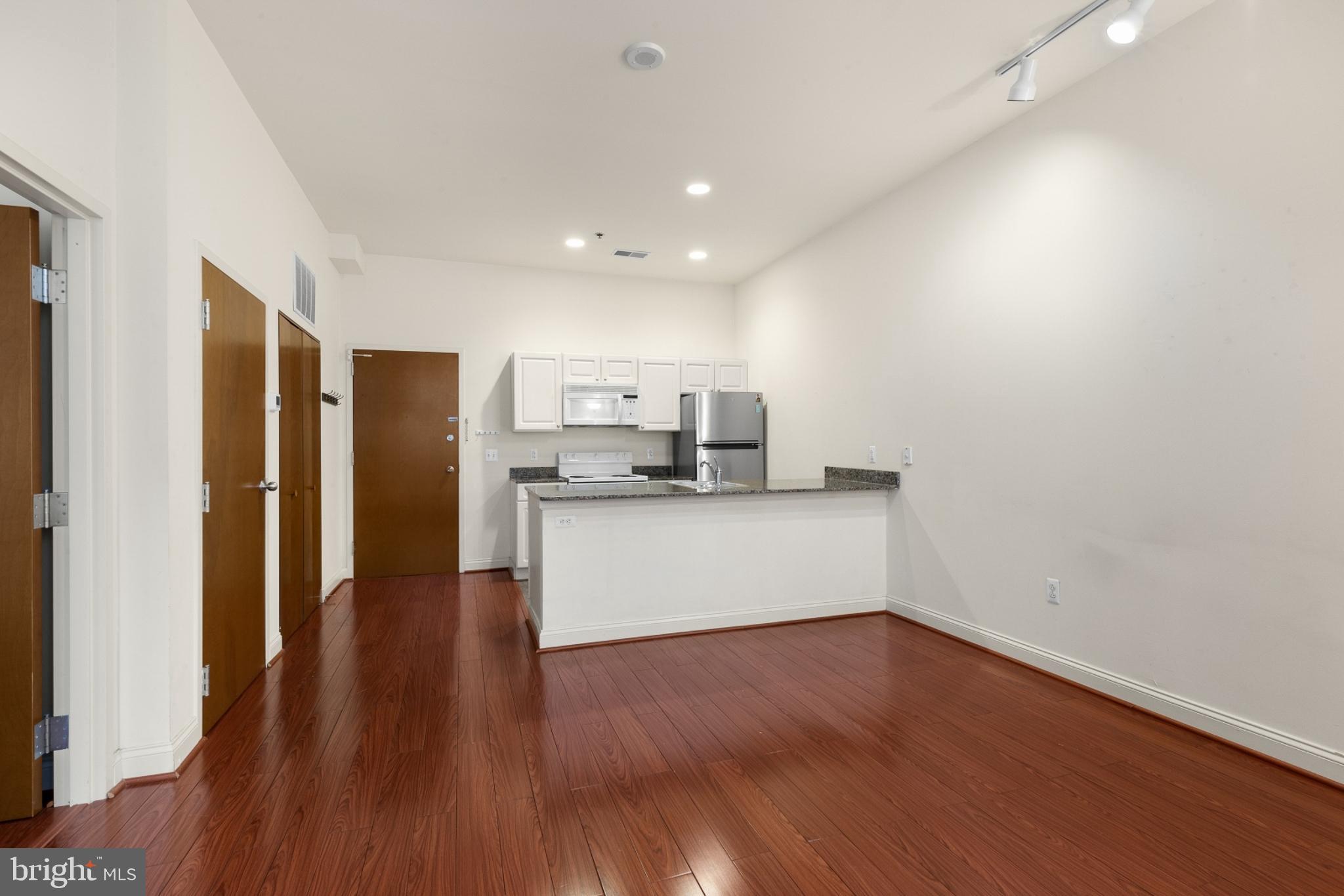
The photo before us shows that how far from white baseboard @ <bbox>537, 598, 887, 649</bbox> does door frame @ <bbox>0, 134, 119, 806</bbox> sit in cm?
188

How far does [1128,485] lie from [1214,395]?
1.63ft

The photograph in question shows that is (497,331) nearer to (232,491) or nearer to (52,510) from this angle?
(232,491)

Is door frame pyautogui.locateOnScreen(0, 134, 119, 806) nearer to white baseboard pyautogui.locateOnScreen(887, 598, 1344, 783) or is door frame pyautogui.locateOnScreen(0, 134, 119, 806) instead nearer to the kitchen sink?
the kitchen sink

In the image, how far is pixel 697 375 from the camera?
6.06 m

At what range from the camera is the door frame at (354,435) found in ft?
17.4

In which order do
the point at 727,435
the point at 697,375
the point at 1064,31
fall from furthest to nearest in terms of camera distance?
the point at 697,375, the point at 727,435, the point at 1064,31

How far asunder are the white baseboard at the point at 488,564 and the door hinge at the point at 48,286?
3.94 m

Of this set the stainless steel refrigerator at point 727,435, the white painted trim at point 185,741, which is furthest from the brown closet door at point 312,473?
the stainless steel refrigerator at point 727,435

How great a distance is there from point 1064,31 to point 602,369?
4085mm

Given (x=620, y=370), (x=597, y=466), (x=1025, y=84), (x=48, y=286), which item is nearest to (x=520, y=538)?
(x=597, y=466)

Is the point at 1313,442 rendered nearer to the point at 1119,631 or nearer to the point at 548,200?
the point at 1119,631

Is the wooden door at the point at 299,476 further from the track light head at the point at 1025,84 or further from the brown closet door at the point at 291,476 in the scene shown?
the track light head at the point at 1025,84

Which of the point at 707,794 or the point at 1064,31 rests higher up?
the point at 1064,31

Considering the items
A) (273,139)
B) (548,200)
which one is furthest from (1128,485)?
(273,139)
